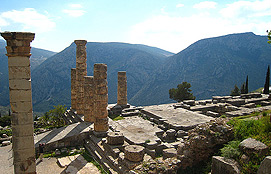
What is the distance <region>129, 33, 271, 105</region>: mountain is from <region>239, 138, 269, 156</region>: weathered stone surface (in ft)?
228

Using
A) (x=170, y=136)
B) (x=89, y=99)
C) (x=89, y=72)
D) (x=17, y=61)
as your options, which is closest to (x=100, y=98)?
(x=89, y=99)

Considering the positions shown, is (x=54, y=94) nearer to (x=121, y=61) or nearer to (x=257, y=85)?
(x=121, y=61)

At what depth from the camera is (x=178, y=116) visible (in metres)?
16.6

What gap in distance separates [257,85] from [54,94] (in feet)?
270

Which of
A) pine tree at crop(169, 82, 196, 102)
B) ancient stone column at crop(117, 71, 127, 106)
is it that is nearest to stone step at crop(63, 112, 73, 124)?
ancient stone column at crop(117, 71, 127, 106)

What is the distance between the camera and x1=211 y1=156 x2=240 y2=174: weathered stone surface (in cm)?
595

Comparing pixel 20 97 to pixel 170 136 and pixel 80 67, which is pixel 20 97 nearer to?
pixel 170 136

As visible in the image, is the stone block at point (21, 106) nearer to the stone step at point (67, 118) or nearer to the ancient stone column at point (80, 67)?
the ancient stone column at point (80, 67)

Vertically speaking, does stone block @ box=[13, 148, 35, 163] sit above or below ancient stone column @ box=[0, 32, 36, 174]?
below

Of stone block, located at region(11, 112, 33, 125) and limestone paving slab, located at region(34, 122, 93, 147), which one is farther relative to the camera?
limestone paving slab, located at region(34, 122, 93, 147)

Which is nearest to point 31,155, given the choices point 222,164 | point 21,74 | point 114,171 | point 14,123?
point 14,123

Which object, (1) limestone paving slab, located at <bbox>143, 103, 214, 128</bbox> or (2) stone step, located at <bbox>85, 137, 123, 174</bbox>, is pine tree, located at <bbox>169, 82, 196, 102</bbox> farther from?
(2) stone step, located at <bbox>85, 137, 123, 174</bbox>

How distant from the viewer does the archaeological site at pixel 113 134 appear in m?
7.19

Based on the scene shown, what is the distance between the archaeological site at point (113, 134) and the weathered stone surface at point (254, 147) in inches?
1.0
